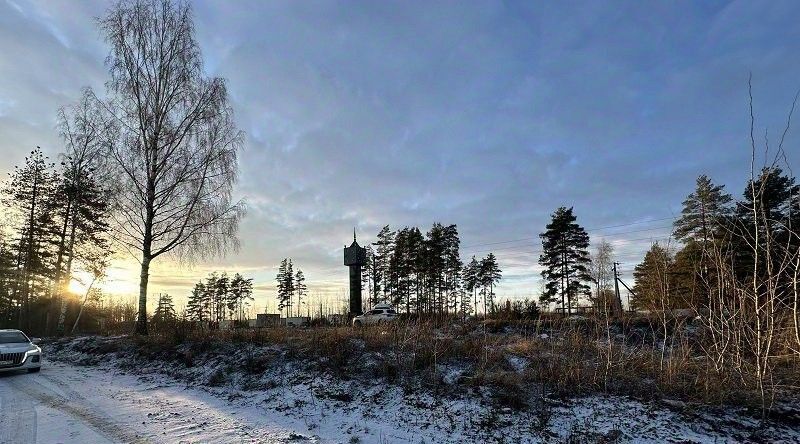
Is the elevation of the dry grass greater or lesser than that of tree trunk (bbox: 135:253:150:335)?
lesser

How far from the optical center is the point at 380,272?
53156 mm

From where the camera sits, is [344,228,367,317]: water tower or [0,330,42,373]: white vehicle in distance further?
[344,228,367,317]: water tower

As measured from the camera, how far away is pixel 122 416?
298 inches

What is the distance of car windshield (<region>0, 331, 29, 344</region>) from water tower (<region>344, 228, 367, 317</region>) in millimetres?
12738

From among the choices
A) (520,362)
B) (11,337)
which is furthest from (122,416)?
(11,337)

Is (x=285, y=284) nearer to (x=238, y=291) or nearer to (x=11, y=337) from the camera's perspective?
(x=238, y=291)

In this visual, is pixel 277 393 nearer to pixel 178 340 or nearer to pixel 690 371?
pixel 178 340

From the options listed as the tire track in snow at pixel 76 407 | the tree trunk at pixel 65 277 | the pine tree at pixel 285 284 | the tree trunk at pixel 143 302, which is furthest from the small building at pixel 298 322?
the pine tree at pixel 285 284

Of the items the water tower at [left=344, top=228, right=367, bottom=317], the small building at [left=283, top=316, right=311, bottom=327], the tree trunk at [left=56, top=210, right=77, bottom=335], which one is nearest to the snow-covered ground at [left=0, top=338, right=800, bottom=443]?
the small building at [left=283, top=316, right=311, bottom=327]

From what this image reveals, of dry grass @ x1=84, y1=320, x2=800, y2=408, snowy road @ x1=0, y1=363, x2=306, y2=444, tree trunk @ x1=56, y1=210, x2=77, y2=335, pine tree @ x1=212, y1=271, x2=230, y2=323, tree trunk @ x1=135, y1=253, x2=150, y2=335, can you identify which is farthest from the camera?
pine tree @ x1=212, y1=271, x2=230, y2=323

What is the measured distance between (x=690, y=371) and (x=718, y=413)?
1.62 m

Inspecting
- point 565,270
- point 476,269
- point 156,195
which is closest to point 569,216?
point 565,270

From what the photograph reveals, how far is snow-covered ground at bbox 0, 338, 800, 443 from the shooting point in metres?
6.16

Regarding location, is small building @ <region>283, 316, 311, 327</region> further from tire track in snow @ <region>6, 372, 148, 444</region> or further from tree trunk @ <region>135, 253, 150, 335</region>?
tire track in snow @ <region>6, 372, 148, 444</region>
